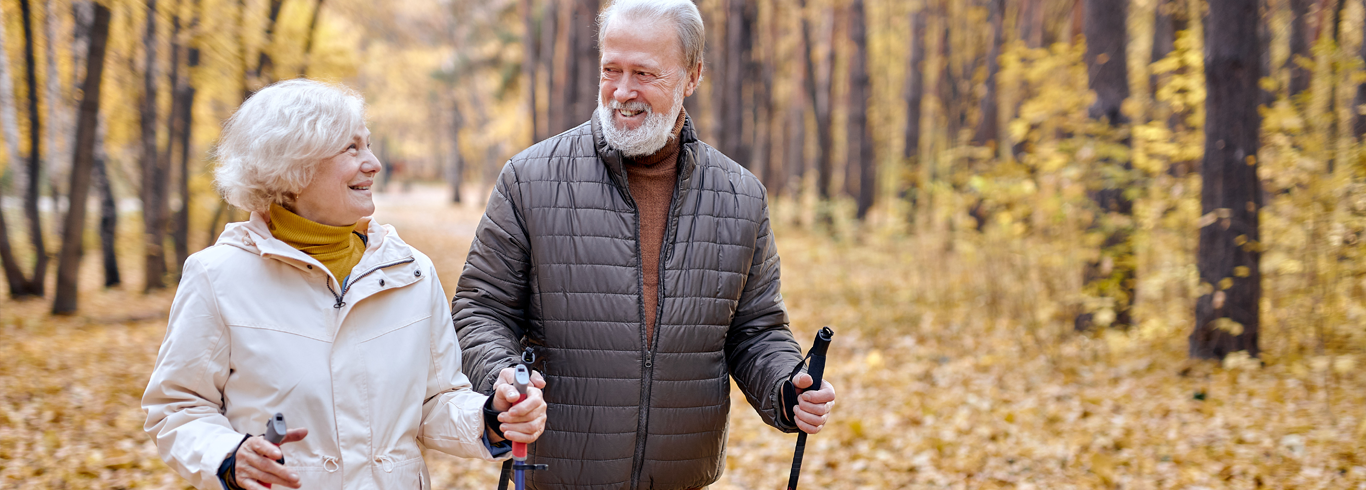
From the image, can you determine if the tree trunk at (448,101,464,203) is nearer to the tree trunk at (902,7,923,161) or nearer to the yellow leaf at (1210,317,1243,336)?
the tree trunk at (902,7,923,161)

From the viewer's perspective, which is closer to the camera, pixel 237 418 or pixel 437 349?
pixel 237 418

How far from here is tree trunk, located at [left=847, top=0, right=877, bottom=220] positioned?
16609mm

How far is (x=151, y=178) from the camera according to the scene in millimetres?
11664

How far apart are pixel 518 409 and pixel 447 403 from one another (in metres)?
0.27

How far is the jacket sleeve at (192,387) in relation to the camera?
66.6 inches

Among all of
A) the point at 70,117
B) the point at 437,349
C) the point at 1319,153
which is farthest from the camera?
the point at 70,117

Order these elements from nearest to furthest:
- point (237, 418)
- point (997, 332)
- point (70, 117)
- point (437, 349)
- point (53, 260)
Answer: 1. point (237, 418)
2. point (437, 349)
3. point (997, 332)
4. point (70, 117)
5. point (53, 260)

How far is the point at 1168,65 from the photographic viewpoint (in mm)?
7484

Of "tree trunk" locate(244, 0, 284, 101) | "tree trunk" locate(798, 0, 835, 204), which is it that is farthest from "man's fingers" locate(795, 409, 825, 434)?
"tree trunk" locate(798, 0, 835, 204)

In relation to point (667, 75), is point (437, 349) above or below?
below

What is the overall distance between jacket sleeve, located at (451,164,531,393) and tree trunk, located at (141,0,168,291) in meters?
9.96

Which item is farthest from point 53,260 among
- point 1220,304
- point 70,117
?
point 1220,304

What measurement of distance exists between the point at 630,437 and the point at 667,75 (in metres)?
0.97

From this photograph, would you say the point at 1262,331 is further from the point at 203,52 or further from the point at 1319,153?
the point at 203,52
